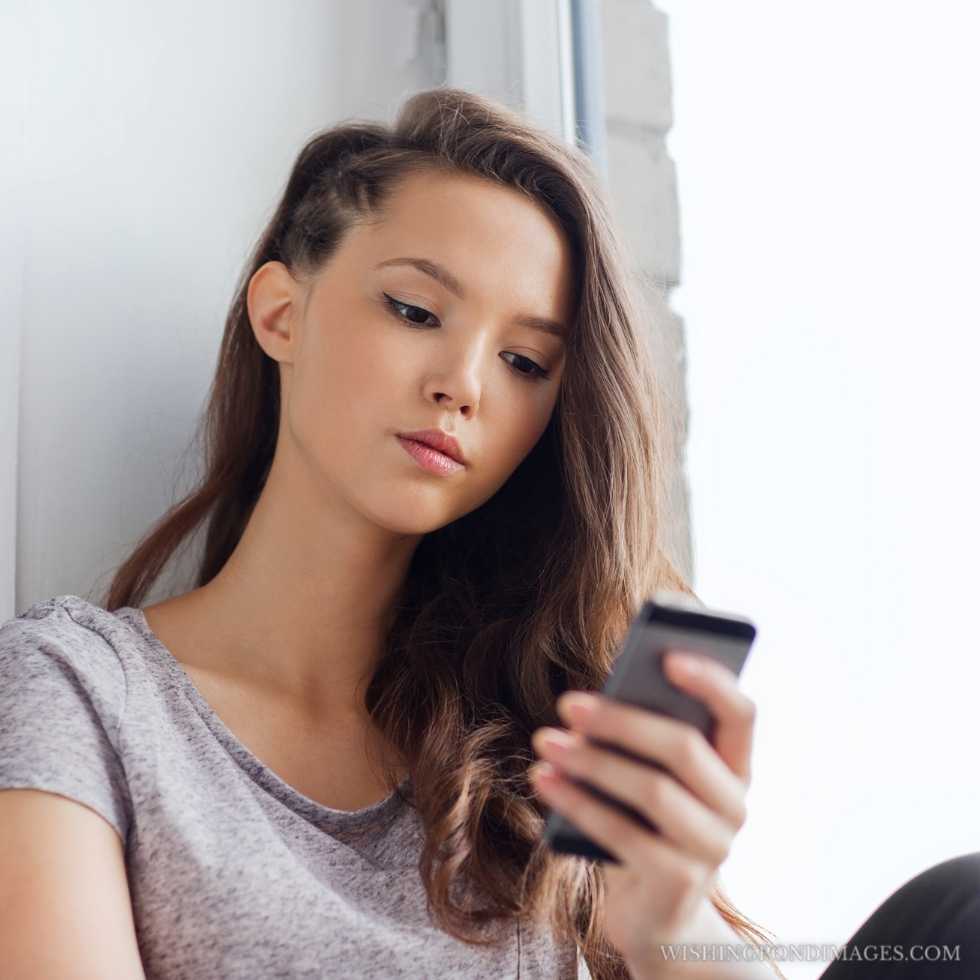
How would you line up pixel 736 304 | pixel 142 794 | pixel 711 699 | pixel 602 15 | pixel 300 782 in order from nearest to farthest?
pixel 711 699
pixel 142 794
pixel 300 782
pixel 736 304
pixel 602 15

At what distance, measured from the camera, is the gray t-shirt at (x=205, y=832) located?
3.36 ft

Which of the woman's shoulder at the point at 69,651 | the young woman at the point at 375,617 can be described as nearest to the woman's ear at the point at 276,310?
the young woman at the point at 375,617

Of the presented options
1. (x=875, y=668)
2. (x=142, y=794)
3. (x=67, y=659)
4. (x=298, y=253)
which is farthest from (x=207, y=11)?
(x=875, y=668)

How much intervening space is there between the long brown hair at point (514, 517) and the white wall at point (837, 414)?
0.41ft

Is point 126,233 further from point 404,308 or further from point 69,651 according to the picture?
point 69,651

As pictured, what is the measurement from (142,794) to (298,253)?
1.96 ft

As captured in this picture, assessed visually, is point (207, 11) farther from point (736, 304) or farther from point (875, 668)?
point (875, 668)

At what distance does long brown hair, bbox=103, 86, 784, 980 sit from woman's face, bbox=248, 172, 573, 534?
0.04 meters

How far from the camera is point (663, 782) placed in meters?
0.70

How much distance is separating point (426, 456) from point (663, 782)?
1.81 feet

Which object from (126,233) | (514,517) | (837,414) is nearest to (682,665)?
(837,414)

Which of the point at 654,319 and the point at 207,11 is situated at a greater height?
the point at 207,11

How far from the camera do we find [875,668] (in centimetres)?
125

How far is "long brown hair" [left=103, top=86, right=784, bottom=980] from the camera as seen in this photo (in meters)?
1.24
